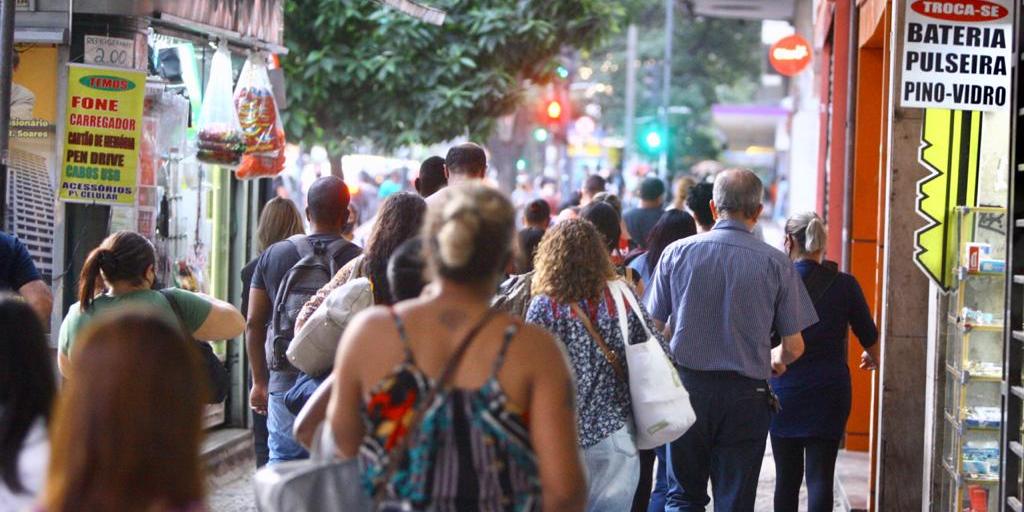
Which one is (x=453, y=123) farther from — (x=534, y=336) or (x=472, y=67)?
(x=534, y=336)

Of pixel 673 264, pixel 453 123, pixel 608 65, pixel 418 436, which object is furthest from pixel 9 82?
pixel 608 65

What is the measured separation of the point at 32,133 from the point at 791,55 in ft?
43.0

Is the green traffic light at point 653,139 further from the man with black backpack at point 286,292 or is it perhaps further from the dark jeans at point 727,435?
the dark jeans at point 727,435

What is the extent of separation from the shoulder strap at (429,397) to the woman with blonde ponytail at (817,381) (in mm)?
4044

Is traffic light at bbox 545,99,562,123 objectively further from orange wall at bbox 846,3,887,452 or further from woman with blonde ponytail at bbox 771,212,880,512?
woman with blonde ponytail at bbox 771,212,880,512

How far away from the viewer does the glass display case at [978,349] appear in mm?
7156

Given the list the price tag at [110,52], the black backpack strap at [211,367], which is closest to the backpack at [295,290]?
the black backpack strap at [211,367]

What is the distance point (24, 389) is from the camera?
12.1 ft

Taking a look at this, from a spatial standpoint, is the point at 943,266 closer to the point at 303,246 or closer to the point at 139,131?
the point at 303,246

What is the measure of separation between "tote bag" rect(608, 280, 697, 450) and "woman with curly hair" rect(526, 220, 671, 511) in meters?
0.06

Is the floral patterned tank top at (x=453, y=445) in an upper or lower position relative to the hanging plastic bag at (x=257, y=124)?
lower

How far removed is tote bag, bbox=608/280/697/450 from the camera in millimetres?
5824

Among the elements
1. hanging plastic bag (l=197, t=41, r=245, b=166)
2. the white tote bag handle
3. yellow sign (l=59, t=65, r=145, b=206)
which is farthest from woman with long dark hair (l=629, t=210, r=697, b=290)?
yellow sign (l=59, t=65, r=145, b=206)

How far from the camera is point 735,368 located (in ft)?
21.6
